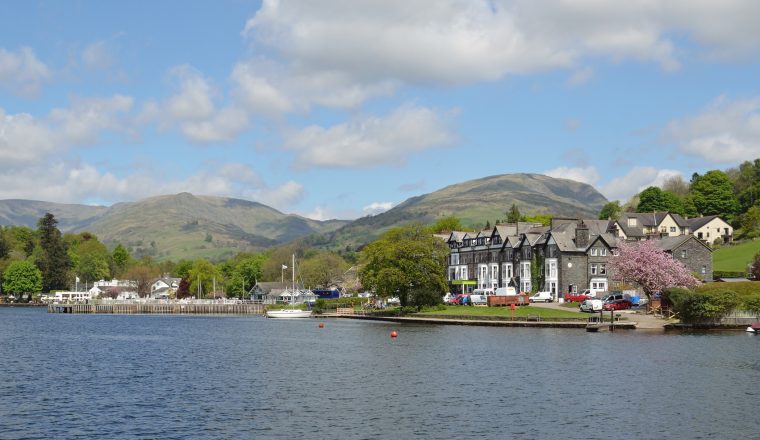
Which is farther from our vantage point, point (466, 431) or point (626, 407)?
point (626, 407)

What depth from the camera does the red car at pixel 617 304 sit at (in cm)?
10531

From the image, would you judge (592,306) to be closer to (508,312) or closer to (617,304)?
(617,304)

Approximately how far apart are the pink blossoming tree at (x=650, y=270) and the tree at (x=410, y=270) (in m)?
29.4

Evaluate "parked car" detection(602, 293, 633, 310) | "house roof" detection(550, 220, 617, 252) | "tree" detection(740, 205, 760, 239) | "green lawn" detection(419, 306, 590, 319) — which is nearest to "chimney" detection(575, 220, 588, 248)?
"house roof" detection(550, 220, 617, 252)

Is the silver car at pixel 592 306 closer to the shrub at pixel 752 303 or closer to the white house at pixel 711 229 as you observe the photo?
the shrub at pixel 752 303

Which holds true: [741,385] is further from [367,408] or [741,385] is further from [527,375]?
[367,408]

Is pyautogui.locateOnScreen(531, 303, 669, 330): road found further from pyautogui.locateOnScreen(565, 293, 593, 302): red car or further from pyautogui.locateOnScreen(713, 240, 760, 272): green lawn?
pyautogui.locateOnScreen(713, 240, 760, 272): green lawn

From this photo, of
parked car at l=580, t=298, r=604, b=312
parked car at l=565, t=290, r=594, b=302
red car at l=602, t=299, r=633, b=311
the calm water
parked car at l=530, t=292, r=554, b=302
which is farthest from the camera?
parked car at l=530, t=292, r=554, b=302

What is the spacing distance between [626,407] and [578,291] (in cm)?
9112

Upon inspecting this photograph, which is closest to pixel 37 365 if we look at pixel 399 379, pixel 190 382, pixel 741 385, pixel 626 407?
pixel 190 382

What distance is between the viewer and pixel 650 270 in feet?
365

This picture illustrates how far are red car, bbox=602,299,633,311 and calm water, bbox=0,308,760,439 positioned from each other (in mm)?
16490

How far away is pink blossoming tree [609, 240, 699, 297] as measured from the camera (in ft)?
366

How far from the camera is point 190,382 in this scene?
2217 inches
